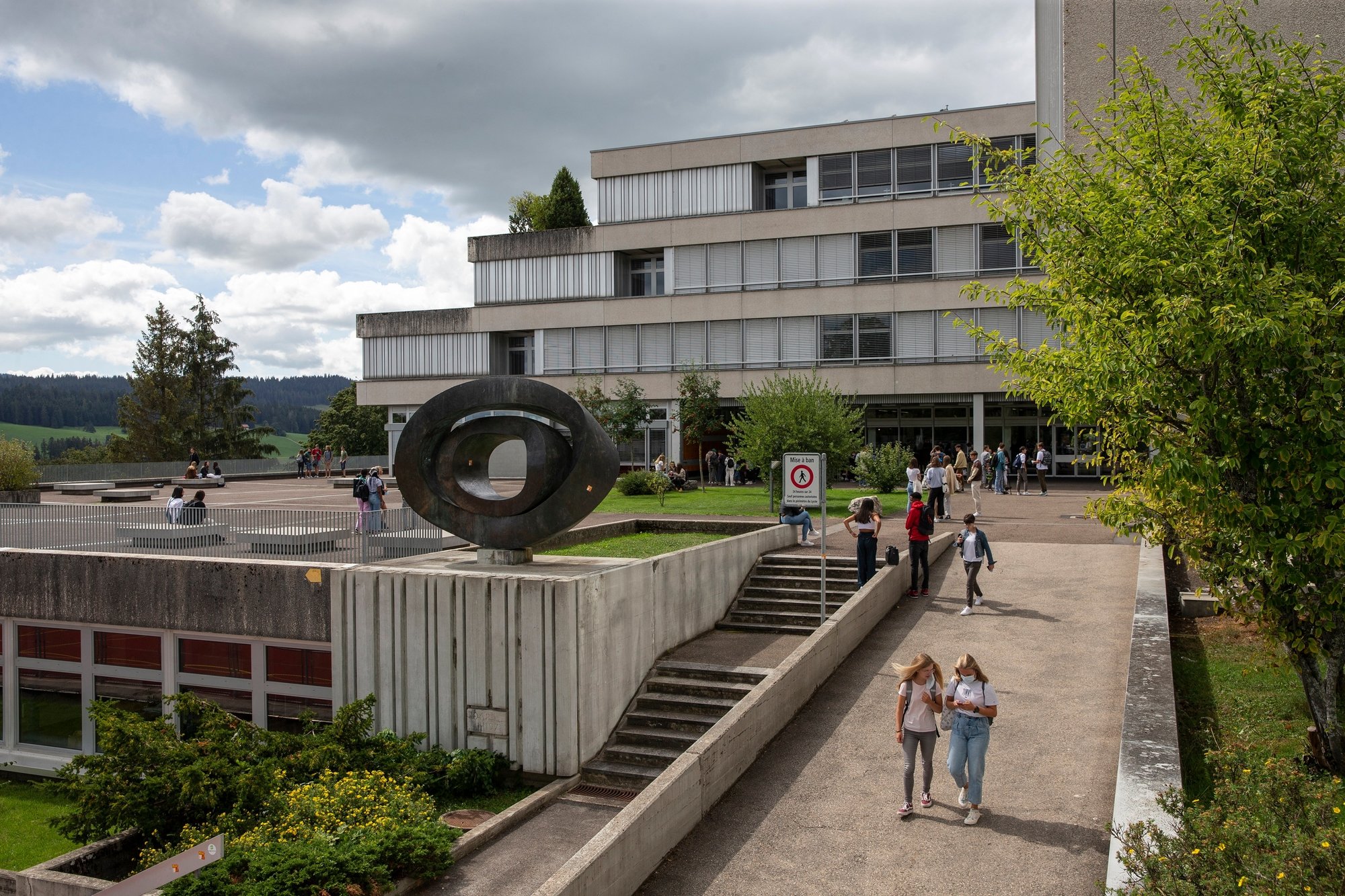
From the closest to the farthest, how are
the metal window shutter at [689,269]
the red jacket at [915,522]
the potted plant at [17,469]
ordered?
1. the red jacket at [915,522]
2. the potted plant at [17,469]
3. the metal window shutter at [689,269]

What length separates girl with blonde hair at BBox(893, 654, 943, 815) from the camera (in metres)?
9.41

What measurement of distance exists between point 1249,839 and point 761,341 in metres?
39.2

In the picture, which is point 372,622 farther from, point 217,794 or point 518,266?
point 518,266

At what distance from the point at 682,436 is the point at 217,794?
33.5 meters

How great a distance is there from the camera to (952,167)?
1670 inches

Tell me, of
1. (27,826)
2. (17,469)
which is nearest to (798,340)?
(17,469)

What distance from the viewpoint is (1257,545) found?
8.61 meters

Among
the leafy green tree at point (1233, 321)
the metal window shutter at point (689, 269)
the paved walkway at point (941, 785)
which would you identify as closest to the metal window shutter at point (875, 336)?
the metal window shutter at point (689, 269)

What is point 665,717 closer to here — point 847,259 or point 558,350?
point 847,259

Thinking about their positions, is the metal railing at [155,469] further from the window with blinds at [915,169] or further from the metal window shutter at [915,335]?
the window with blinds at [915,169]

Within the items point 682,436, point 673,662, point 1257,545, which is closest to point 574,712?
point 673,662

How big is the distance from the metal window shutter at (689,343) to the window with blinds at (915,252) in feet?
29.6

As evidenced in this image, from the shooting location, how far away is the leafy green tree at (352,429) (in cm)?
8000

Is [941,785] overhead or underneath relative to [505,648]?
underneath
